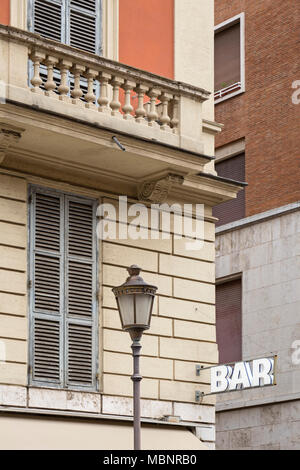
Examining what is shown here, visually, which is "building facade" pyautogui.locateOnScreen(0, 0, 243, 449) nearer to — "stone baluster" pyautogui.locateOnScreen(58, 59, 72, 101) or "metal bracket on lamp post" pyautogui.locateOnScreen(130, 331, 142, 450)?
"stone baluster" pyautogui.locateOnScreen(58, 59, 72, 101)

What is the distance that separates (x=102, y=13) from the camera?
1850 centimetres

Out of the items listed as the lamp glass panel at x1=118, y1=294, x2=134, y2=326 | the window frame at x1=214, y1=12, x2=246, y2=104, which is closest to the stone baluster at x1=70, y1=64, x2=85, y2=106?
the lamp glass panel at x1=118, y1=294, x2=134, y2=326

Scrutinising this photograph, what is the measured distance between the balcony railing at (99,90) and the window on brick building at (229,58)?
10.8m

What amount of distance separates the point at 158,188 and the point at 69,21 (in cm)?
295

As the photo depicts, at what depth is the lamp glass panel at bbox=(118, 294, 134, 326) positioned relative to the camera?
14289 mm

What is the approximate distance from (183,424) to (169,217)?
3.27 metres

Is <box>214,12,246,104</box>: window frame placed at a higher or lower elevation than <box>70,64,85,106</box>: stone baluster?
higher

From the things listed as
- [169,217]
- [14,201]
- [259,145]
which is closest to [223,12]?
[259,145]

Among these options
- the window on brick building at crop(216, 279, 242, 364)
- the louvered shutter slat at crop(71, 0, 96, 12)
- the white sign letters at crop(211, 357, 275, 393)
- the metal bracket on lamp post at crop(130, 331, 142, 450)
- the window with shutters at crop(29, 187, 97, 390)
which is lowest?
the metal bracket on lamp post at crop(130, 331, 142, 450)

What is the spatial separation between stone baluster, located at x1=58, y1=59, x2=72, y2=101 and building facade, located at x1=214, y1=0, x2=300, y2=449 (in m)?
10.9

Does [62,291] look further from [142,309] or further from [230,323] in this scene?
[230,323]

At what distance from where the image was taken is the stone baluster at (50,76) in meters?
16.5

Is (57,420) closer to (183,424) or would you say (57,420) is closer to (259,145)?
(183,424)

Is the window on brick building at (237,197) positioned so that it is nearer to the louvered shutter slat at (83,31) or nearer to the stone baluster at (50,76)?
the louvered shutter slat at (83,31)
